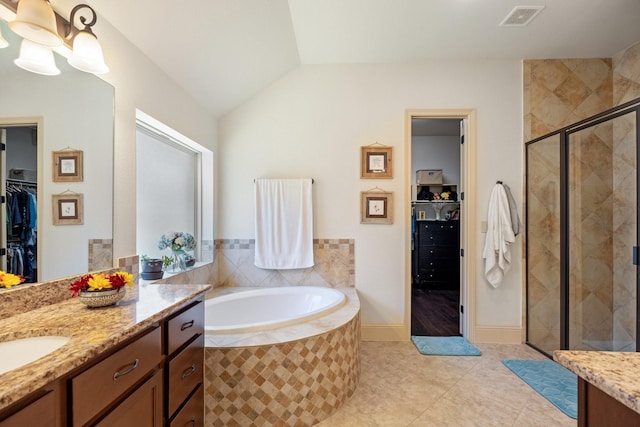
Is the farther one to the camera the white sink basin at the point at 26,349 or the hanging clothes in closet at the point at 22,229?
the hanging clothes in closet at the point at 22,229

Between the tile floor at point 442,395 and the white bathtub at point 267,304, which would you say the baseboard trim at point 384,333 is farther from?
the white bathtub at point 267,304

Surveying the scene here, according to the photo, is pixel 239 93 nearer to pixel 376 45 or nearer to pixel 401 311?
pixel 376 45

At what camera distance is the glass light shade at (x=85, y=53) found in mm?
1264

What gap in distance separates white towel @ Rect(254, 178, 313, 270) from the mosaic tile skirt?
48.0 inches

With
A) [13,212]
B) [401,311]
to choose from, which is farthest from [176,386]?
[401,311]

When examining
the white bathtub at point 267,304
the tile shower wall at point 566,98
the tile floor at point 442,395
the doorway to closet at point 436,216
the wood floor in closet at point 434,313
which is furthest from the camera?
the doorway to closet at point 436,216

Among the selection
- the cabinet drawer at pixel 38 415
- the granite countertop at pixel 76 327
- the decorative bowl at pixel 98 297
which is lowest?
the cabinet drawer at pixel 38 415

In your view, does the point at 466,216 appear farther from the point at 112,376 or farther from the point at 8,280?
the point at 8,280

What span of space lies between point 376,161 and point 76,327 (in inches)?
102

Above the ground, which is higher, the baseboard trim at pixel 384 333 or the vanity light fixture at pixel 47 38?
the vanity light fixture at pixel 47 38

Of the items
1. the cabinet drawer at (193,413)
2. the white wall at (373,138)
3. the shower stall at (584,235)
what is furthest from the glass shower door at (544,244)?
the cabinet drawer at (193,413)

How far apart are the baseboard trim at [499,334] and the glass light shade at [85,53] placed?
3.51m

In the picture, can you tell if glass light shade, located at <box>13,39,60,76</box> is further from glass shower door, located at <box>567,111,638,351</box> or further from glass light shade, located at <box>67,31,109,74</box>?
glass shower door, located at <box>567,111,638,351</box>

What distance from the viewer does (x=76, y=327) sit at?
0.92 metres
